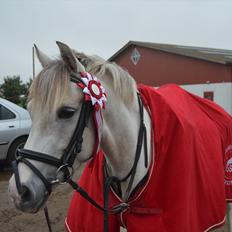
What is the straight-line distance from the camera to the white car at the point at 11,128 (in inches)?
256

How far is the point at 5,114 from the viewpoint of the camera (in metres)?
6.72

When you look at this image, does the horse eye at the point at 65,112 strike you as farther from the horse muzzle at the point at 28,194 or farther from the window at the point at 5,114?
the window at the point at 5,114

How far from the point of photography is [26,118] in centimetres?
688

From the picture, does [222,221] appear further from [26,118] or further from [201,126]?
[26,118]

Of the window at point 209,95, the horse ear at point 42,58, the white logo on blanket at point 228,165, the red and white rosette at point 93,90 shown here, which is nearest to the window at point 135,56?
the window at point 209,95

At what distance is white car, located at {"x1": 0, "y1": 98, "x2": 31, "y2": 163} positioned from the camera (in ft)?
21.4

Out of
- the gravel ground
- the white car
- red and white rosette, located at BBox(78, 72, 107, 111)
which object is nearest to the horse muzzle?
red and white rosette, located at BBox(78, 72, 107, 111)

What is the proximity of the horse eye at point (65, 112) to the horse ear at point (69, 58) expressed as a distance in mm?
218

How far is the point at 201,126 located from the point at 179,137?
463 millimetres

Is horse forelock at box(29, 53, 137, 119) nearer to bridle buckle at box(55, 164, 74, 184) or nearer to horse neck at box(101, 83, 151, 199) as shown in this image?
horse neck at box(101, 83, 151, 199)

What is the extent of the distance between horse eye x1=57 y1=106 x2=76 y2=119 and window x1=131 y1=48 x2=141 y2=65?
20921 mm

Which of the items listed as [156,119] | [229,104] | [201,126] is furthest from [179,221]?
[229,104]

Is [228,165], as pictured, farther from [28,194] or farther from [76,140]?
[28,194]

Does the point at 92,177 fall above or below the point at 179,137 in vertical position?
below
